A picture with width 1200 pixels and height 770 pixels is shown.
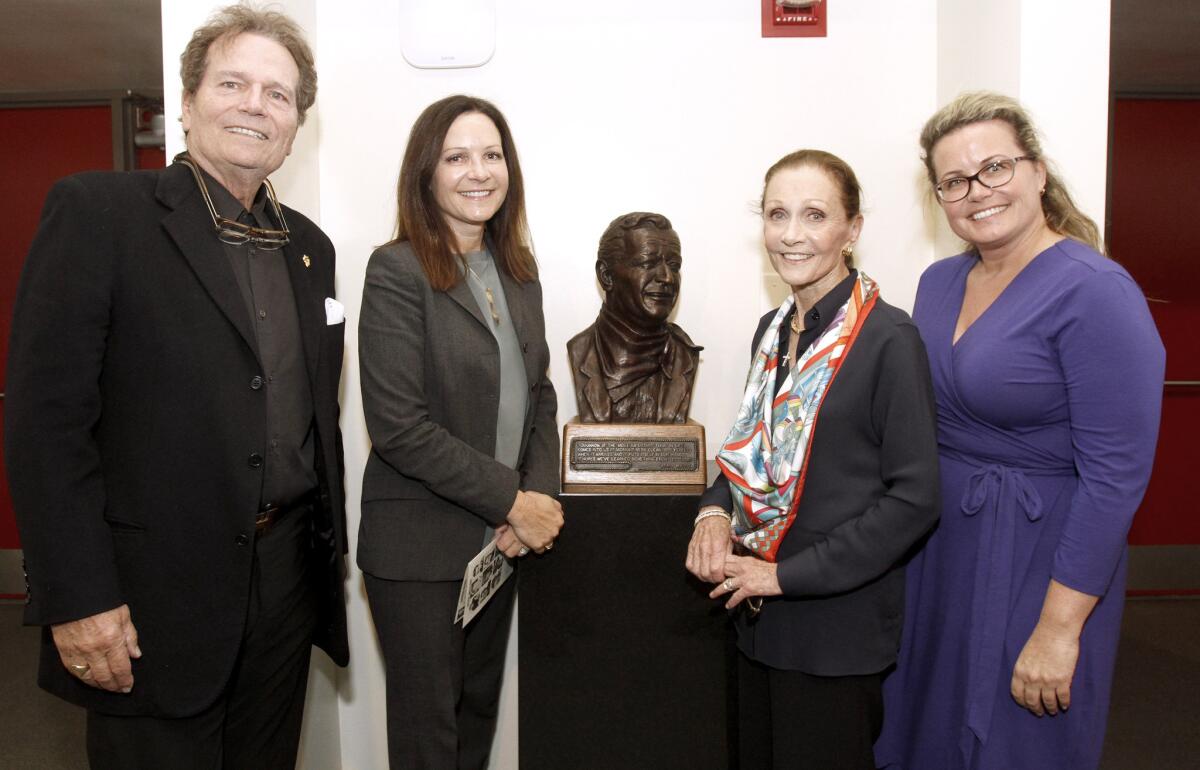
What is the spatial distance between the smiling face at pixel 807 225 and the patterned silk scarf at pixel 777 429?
0.09 meters

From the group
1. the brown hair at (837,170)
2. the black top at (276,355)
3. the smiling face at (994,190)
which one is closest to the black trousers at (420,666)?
the black top at (276,355)

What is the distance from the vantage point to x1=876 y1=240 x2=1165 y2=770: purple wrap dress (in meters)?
1.63

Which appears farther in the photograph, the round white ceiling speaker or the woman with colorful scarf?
the round white ceiling speaker

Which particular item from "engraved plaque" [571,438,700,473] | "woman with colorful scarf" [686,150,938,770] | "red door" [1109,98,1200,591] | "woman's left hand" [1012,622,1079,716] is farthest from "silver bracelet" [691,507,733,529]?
"red door" [1109,98,1200,591]

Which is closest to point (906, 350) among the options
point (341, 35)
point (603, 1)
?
point (603, 1)

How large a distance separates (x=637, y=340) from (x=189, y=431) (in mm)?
1409

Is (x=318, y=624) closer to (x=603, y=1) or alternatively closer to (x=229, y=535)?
(x=229, y=535)

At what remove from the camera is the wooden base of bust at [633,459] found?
2314 millimetres

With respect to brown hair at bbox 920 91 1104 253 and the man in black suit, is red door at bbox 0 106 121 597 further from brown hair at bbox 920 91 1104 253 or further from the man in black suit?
brown hair at bbox 920 91 1104 253

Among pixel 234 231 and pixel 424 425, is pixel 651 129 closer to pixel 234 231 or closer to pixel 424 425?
pixel 424 425

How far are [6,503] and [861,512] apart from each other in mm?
5934

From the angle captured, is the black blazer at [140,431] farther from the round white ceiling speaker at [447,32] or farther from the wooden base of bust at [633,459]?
the round white ceiling speaker at [447,32]

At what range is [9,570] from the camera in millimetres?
5246

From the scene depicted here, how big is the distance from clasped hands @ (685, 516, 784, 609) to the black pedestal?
34 centimetres
